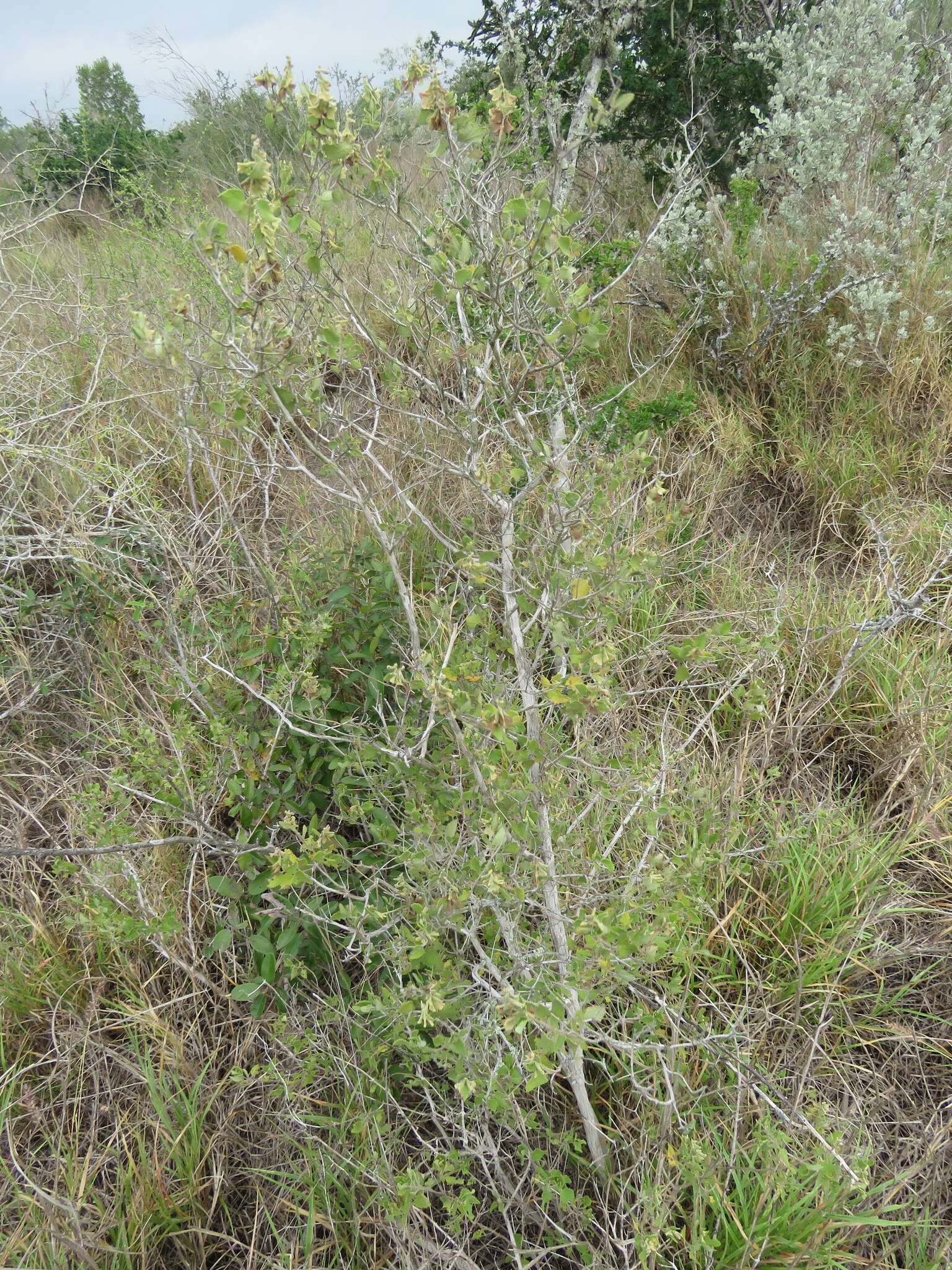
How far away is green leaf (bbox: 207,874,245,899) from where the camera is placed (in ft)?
5.73

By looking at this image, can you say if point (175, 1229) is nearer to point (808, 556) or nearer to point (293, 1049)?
point (293, 1049)

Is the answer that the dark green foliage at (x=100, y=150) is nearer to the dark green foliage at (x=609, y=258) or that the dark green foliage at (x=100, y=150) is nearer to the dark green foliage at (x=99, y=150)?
the dark green foliage at (x=99, y=150)

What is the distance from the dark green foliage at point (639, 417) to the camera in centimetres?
303

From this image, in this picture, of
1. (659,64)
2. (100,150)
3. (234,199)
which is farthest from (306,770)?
(100,150)

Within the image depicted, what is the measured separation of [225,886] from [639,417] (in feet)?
7.79

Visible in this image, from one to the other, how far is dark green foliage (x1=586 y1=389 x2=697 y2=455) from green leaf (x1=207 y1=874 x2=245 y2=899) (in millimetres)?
2132

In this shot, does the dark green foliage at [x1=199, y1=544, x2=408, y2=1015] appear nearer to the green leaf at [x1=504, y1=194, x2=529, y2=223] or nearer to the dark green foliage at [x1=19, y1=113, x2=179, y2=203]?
the green leaf at [x1=504, y1=194, x2=529, y2=223]

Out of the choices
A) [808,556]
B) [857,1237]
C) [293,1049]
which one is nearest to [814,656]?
[808,556]

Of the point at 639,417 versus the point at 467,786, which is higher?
the point at 639,417

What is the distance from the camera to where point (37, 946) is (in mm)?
Answer: 1957

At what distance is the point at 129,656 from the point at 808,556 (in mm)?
2686

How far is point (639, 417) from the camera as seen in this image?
306cm

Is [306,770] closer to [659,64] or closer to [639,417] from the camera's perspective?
[639,417]

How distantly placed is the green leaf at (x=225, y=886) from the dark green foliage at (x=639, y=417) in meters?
2.13
